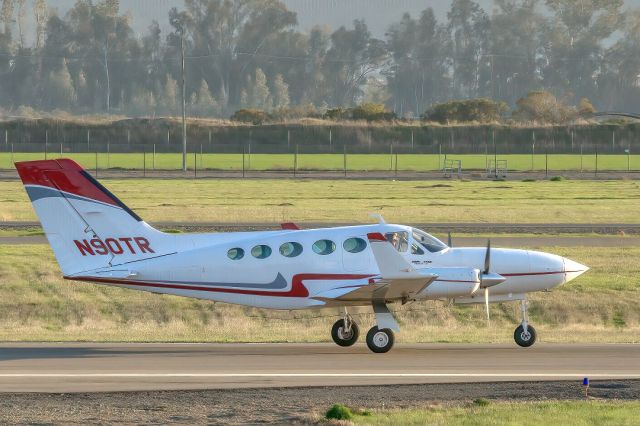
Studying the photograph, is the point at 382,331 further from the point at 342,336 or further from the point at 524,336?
the point at 524,336

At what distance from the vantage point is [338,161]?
125 meters

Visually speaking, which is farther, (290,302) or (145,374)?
(290,302)

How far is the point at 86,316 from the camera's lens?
108 ft

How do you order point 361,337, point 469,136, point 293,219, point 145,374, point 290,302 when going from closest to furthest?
1. point 145,374
2. point 290,302
3. point 361,337
4. point 293,219
5. point 469,136

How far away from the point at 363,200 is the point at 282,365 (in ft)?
150

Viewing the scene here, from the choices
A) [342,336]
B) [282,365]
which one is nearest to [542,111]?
[342,336]

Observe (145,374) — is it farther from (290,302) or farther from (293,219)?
(293,219)

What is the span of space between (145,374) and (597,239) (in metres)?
28.1

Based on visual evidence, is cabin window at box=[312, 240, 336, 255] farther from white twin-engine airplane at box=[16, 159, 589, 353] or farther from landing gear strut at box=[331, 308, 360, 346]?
landing gear strut at box=[331, 308, 360, 346]

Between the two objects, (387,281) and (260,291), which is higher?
(387,281)

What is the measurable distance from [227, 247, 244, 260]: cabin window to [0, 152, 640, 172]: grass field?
8469 centimetres

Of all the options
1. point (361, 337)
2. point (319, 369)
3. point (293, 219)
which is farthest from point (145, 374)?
point (293, 219)

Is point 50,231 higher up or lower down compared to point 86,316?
higher up

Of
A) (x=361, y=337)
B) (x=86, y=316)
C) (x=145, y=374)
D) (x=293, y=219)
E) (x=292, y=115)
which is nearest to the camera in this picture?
(x=145, y=374)
